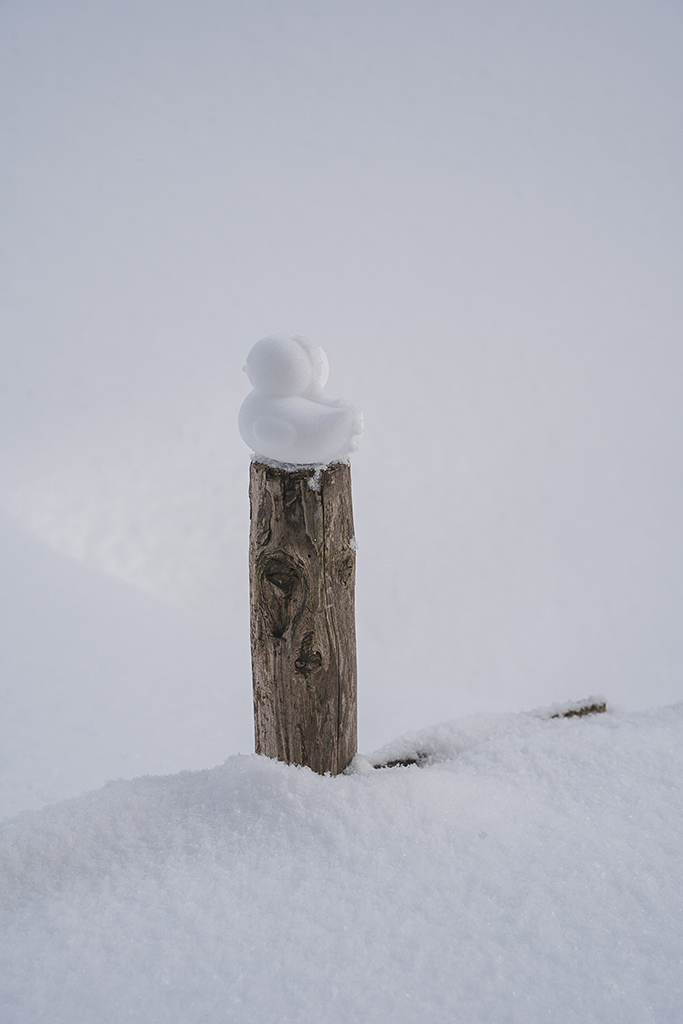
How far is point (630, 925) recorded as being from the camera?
1437mm

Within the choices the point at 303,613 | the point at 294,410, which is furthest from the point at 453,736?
the point at 294,410

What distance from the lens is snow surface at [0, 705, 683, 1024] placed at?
128 centimetres

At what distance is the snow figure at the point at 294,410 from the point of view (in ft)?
5.49

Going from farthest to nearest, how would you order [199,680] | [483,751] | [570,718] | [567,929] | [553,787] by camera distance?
[199,680] → [570,718] → [483,751] → [553,787] → [567,929]

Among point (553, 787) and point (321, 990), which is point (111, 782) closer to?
point (321, 990)

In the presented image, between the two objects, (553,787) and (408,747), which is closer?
(553,787)

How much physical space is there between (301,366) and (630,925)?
53.3 inches

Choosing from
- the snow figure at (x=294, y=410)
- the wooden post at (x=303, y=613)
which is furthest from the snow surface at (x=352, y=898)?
the snow figure at (x=294, y=410)

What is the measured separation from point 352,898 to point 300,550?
2.42 feet

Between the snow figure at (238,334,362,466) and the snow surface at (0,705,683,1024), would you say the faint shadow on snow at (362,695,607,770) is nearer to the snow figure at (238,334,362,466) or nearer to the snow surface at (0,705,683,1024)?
the snow surface at (0,705,683,1024)

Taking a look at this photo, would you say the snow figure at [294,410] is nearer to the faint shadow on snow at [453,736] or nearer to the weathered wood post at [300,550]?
the weathered wood post at [300,550]

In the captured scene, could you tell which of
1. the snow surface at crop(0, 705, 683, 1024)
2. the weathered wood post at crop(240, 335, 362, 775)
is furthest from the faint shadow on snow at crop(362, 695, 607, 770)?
the weathered wood post at crop(240, 335, 362, 775)

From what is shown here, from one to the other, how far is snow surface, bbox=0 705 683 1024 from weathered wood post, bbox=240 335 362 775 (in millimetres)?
139

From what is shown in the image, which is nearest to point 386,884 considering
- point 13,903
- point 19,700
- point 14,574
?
point 13,903
